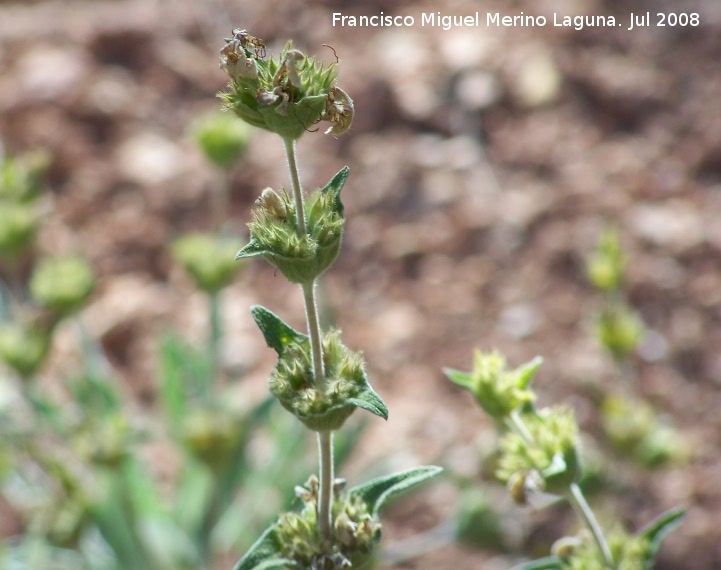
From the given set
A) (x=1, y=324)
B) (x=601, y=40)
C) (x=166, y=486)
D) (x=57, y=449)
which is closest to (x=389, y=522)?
(x=166, y=486)

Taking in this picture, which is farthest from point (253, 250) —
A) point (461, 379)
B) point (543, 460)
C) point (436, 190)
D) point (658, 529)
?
point (436, 190)

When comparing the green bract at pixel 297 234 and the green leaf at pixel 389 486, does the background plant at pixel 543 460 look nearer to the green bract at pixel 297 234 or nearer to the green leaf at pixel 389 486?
the green leaf at pixel 389 486

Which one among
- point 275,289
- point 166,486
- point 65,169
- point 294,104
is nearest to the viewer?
point 294,104

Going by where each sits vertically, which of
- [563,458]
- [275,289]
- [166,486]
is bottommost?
[563,458]

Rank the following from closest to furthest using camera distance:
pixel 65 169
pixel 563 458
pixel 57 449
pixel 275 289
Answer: pixel 563 458, pixel 57 449, pixel 275 289, pixel 65 169

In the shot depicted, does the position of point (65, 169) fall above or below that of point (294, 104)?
above

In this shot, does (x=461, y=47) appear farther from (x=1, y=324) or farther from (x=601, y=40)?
(x=1, y=324)

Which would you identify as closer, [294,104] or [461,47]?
[294,104]

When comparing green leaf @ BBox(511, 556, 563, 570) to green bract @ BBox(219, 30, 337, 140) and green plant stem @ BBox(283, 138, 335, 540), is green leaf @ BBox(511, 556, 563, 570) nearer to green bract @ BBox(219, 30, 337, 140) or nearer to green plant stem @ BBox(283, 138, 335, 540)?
green plant stem @ BBox(283, 138, 335, 540)
